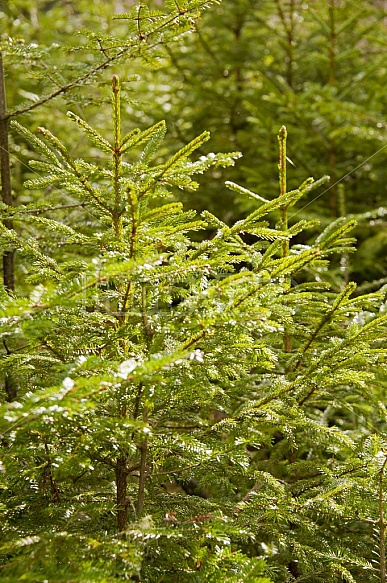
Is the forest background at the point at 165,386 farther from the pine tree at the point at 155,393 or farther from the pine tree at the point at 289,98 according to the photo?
the pine tree at the point at 289,98

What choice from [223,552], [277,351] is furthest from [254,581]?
[277,351]

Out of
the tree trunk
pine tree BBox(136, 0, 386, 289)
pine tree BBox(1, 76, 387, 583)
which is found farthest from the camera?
pine tree BBox(136, 0, 386, 289)

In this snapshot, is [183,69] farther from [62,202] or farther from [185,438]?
[185,438]

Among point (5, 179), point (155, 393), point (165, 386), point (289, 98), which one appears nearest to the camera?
point (155, 393)

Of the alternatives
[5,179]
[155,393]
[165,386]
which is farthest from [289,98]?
[155,393]

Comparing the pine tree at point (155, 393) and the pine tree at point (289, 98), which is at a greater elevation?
the pine tree at point (289, 98)

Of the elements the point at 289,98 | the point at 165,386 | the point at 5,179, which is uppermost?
the point at 289,98

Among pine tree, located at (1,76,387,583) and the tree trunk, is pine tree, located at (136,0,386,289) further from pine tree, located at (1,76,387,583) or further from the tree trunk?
pine tree, located at (1,76,387,583)

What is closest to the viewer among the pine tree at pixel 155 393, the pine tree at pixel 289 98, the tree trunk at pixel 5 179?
the pine tree at pixel 155 393

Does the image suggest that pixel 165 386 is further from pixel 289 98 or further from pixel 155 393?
pixel 289 98

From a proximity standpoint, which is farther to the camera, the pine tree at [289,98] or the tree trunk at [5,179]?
the pine tree at [289,98]

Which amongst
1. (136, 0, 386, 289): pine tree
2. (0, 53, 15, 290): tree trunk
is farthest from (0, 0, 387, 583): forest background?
(136, 0, 386, 289): pine tree

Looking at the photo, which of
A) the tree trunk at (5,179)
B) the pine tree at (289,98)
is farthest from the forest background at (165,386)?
the pine tree at (289,98)

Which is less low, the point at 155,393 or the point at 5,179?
the point at 5,179
